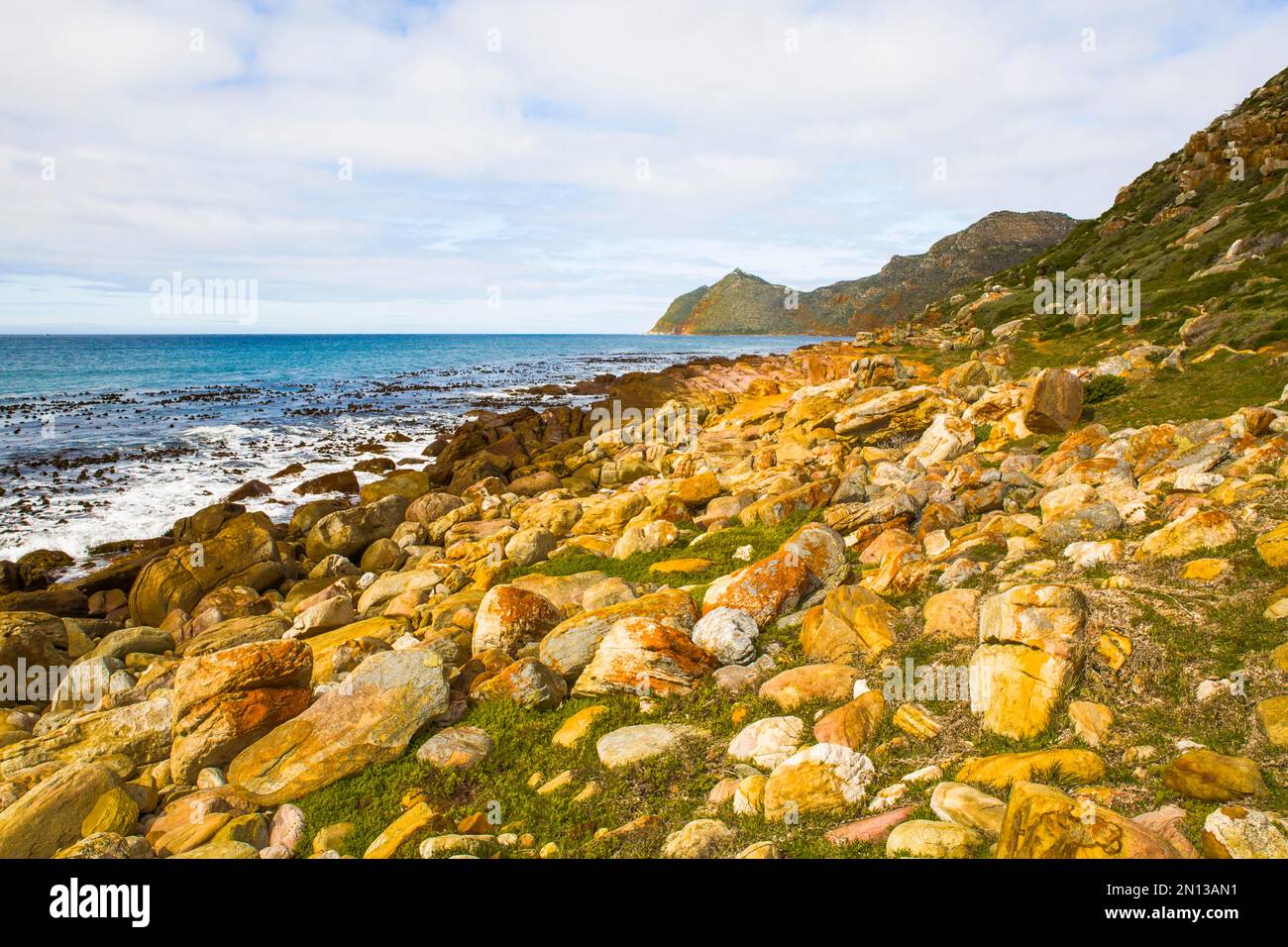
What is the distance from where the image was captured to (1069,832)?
18.0 feet

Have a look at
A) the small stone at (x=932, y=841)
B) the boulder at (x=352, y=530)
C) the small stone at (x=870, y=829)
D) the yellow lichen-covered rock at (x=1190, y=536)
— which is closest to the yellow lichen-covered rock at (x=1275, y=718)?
the small stone at (x=932, y=841)

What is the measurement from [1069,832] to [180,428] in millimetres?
60193

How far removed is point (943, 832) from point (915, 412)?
21675 mm

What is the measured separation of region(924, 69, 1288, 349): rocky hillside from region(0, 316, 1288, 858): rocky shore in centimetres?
1581

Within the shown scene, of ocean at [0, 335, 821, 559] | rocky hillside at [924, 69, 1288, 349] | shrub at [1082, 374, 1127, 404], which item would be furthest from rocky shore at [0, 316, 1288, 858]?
rocky hillside at [924, 69, 1288, 349]

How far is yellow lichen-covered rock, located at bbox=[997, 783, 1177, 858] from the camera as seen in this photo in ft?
17.5

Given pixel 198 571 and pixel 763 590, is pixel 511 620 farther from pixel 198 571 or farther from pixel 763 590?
pixel 198 571

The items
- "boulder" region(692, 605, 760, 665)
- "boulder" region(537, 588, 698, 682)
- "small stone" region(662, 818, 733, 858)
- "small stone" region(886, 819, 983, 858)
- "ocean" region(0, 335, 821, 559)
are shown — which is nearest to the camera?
"small stone" region(886, 819, 983, 858)

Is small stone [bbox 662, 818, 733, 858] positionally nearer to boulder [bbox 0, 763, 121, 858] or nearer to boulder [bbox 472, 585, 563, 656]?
boulder [bbox 472, 585, 563, 656]

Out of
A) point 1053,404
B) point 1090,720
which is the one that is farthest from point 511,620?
point 1053,404

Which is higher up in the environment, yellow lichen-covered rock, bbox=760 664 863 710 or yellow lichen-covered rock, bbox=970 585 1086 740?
yellow lichen-covered rock, bbox=970 585 1086 740
